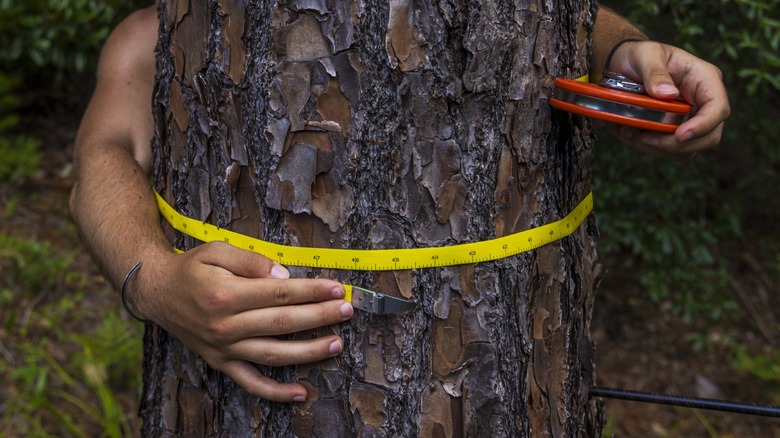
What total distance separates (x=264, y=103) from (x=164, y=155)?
15.7 inches

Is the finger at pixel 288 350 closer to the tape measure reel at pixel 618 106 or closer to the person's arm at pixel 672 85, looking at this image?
the tape measure reel at pixel 618 106

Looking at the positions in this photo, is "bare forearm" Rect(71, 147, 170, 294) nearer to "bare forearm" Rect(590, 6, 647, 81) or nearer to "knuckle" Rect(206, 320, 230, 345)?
"knuckle" Rect(206, 320, 230, 345)

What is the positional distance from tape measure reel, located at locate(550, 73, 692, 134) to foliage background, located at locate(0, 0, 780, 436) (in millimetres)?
1668

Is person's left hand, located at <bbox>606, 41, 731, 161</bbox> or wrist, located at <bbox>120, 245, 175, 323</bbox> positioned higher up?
person's left hand, located at <bbox>606, 41, 731, 161</bbox>

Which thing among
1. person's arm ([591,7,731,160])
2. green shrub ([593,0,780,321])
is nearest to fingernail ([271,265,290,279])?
person's arm ([591,7,731,160])

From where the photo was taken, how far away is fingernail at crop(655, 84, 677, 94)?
154 cm

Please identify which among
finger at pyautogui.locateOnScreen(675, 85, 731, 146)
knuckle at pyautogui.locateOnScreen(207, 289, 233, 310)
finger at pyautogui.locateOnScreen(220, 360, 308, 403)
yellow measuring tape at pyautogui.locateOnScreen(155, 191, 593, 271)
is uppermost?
finger at pyautogui.locateOnScreen(675, 85, 731, 146)

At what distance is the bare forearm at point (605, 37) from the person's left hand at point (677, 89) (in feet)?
0.14

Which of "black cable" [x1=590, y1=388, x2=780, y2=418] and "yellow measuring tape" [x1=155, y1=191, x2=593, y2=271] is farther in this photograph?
"black cable" [x1=590, y1=388, x2=780, y2=418]

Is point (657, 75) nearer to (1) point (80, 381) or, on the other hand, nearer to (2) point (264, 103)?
(2) point (264, 103)

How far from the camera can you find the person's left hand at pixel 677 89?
1540mm

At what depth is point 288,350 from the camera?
Answer: 148cm

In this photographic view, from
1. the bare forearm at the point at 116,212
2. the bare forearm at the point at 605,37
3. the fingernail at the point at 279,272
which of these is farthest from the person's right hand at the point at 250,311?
the bare forearm at the point at 605,37

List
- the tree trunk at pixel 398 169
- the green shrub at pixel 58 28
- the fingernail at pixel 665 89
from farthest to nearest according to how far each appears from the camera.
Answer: the green shrub at pixel 58 28, the fingernail at pixel 665 89, the tree trunk at pixel 398 169
